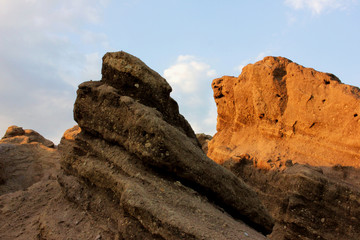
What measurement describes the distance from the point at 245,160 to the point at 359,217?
451cm

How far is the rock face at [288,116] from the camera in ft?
33.7

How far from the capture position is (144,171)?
544 cm

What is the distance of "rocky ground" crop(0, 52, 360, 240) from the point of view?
5023 millimetres

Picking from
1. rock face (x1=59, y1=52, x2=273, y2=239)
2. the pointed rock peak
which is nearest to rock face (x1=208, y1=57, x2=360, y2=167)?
rock face (x1=59, y1=52, x2=273, y2=239)

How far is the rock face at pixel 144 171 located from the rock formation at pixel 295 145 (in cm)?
311

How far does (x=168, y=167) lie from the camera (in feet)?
17.7

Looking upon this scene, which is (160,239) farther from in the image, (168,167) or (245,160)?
(245,160)

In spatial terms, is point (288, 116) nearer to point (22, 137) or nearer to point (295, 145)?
point (295, 145)

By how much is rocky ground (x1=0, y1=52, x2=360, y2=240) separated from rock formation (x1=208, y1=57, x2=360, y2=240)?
4 cm

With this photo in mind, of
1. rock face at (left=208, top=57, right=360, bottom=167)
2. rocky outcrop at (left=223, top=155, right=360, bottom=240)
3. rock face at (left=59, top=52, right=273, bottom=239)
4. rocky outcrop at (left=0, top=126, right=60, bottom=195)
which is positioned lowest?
rocky outcrop at (left=0, top=126, right=60, bottom=195)

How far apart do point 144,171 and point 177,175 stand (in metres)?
0.64

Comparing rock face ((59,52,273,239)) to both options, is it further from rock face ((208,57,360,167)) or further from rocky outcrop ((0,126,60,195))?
rocky outcrop ((0,126,60,195))

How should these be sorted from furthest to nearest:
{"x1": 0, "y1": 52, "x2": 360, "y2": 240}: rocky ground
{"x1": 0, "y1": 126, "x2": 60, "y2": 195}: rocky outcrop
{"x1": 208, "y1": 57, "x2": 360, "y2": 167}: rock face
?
1. {"x1": 0, "y1": 126, "x2": 60, "y2": 195}: rocky outcrop
2. {"x1": 208, "y1": 57, "x2": 360, "y2": 167}: rock face
3. {"x1": 0, "y1": 52, "x2": 360, "y2": 240}: rocky ground

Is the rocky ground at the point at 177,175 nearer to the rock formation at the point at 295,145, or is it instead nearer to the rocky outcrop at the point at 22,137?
the rock formation at the point at 295,145
